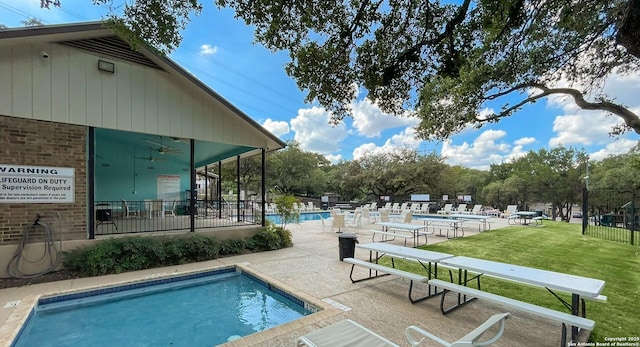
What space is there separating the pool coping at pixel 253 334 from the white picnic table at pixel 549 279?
2.11 meters

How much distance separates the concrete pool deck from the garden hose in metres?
0.77

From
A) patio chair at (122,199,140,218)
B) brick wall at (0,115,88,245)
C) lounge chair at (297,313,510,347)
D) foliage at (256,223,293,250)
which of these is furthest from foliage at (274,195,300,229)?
lounge chair at (297,313,510,347)

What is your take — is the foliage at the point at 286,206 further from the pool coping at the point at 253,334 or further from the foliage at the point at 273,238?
the pool coping at the point at 253,334

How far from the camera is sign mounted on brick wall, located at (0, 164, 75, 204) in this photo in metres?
6.18

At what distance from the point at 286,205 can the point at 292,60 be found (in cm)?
655

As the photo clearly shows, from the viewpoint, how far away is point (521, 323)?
4062mm

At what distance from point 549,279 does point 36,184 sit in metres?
9.51

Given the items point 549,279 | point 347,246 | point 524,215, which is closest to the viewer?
point 549,279

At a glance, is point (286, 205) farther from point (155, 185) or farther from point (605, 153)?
point (605, 153)

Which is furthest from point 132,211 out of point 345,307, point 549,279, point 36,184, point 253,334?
→ point 549,279

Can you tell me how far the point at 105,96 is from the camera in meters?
7.25

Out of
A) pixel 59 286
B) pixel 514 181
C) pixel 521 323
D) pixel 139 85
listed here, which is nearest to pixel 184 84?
pixel 139 85

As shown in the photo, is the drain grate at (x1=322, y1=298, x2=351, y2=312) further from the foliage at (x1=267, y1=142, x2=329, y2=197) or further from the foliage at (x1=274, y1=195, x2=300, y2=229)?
the foliage at (x1=267, y1=142, x2=329, y2=197)

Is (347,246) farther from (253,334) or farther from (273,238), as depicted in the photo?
(253,334)
